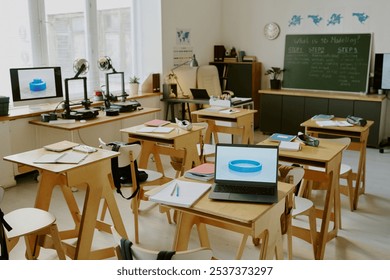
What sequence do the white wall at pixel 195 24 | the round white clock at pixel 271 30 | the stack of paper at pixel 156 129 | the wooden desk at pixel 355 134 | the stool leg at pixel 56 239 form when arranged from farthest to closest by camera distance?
the round white clock at pixel 271 30
the white wall at pixel 195 24
the wooden desk at pixel 355 134
the stack of paper at pixel 156 129
the stool leg at pixel 56 239

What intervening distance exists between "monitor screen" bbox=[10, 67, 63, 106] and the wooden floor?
94 cm

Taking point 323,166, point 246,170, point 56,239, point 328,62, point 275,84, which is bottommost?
point 56,239

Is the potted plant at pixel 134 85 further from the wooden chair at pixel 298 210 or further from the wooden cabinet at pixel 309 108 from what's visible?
the wooden chair at pixel 298 210

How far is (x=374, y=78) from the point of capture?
646cm

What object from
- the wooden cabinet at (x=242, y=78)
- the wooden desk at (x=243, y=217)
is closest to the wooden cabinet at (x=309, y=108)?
the wooden cabinet at (x=242, y=78)

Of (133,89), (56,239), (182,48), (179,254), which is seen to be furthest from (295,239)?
(182,48)

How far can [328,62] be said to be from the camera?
6.87 m

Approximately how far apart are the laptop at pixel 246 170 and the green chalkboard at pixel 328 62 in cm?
486

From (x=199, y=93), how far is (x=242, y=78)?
1370 mm

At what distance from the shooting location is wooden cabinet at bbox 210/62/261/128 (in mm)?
7350

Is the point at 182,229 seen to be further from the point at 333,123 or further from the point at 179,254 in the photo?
the point at 333,123

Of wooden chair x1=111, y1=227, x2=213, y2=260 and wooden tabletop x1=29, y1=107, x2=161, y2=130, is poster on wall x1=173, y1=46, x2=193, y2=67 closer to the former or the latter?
wooden tabletop x1=29, y1=107, x2=161, y2=130

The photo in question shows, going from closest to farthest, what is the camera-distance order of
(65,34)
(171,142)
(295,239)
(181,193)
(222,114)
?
(181,193) → (295,239) → (171,142) → (222,114) → (65,34)

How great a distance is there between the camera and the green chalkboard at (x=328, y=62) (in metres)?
6.59
